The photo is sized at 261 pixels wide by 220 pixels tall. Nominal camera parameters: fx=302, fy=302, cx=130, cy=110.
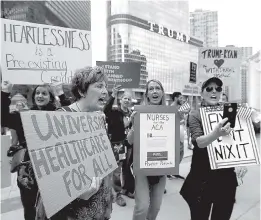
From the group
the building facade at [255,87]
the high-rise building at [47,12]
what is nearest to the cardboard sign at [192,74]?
the building facade at [255,87]

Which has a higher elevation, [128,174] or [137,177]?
[137,177]

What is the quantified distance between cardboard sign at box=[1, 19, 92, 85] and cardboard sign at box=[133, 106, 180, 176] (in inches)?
57.1

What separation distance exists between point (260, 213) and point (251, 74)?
5531 millimetres

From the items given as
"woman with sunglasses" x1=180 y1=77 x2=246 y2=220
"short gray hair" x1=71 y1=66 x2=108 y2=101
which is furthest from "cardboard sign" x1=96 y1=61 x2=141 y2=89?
"short gray hair" x1=71 y1=66 x2=108 y2=101

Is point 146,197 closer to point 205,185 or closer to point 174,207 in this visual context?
point 205,185

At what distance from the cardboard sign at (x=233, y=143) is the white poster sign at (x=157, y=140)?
515mm

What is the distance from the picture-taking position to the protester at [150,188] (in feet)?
9.29

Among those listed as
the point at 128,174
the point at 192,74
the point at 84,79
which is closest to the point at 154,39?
the point at 192,74

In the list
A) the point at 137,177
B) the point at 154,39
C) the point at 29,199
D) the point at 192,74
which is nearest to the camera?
the point at 29,199

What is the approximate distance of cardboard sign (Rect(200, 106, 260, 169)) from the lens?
2.46 meters

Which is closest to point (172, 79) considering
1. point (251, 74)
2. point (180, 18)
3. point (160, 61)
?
point (160, 61)

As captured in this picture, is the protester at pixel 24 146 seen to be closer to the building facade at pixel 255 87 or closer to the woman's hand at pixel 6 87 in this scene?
the woman's hand at pixel 6 87

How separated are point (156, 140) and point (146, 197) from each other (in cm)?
54

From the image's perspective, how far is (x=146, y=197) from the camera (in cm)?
284
